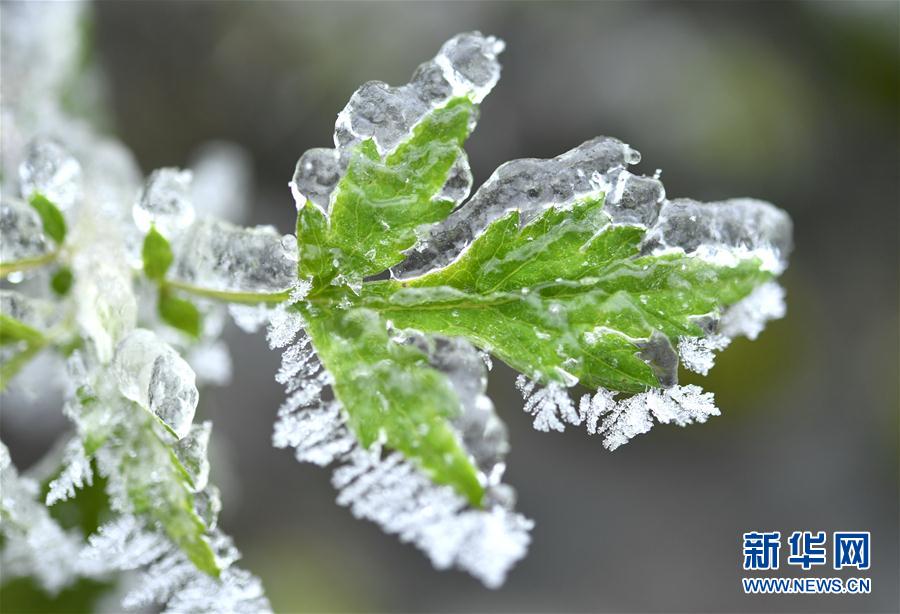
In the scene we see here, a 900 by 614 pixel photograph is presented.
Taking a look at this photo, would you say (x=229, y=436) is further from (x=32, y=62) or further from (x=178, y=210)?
(x=178, y=210)

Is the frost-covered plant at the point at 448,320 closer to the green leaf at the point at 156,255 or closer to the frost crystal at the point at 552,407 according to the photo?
the frost crystal at the point at 552,407

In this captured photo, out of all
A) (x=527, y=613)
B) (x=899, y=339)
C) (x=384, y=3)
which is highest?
(x=384, y=3)

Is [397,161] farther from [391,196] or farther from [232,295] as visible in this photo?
[232,295]

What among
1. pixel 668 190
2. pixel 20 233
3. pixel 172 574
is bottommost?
pixel 172 574

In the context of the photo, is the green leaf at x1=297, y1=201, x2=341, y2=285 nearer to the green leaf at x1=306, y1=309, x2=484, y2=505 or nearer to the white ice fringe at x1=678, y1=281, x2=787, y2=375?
the green leaf at x1=306, y1=309, x2=484, y2=505

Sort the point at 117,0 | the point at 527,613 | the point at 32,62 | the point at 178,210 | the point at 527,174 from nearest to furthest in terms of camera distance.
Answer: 1. the point at 527,174
2. the point at 178,210
3. the point at 32,62
4. the point at 117,0
5. the point at 527,613

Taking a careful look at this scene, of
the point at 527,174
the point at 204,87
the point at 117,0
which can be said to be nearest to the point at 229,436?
the point at 204,87

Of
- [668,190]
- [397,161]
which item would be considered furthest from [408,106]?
[668,190]
